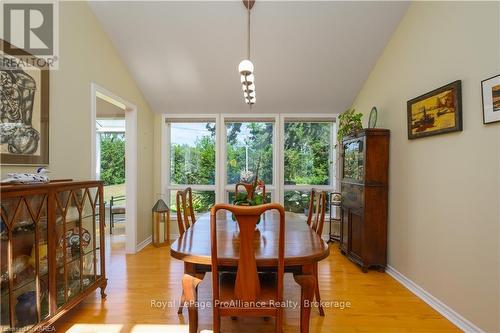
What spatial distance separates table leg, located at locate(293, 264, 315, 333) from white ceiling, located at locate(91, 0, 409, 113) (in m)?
2.64

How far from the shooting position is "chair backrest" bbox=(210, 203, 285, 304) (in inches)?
51.8

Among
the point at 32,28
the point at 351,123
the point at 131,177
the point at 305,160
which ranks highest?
the point at 32,28

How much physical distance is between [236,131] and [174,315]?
9.88 ft

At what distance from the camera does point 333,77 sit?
3.69 m

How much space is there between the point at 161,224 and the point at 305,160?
2.61 meters

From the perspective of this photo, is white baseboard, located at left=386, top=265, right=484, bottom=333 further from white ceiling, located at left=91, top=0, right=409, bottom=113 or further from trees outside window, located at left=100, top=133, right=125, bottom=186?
trees outside window, located at left=100, top=133, right=125, bottom=186

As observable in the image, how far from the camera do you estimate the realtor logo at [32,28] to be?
1.91 meters

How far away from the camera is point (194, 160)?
4.57 meters

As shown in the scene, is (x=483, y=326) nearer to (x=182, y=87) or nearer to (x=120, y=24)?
(x=182, y=87)

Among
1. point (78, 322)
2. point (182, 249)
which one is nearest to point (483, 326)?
point (182, 249)

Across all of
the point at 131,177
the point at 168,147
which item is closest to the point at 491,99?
Answer: the point at 131,177

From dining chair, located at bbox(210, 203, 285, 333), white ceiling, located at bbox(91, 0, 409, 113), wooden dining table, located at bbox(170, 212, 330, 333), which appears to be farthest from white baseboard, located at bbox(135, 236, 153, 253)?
dining chair, located at bbox(210, 203, 285, 333)

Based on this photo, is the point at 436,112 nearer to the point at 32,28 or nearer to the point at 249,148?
the point at 249,148

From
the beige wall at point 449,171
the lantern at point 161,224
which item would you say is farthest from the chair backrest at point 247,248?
the lantern at point 161,224
